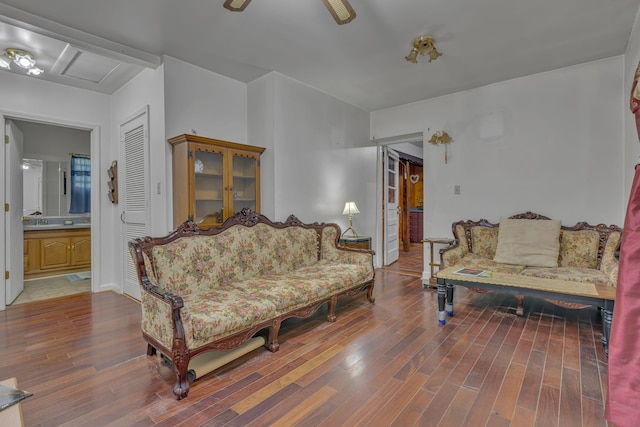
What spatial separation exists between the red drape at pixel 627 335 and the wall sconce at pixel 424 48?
2611 mm

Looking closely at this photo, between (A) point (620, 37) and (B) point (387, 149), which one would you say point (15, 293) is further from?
(A) point (620, 37)

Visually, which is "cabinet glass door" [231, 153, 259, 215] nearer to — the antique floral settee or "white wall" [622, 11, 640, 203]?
the antique floral settee

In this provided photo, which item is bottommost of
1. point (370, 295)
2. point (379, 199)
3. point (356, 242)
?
point (370, 295)

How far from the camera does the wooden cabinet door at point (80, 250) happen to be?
207 inches

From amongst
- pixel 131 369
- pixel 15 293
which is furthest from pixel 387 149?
pixel 15 293

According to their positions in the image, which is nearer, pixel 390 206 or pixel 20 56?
pixel 20 56

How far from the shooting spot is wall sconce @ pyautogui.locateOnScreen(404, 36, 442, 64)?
9.57ft

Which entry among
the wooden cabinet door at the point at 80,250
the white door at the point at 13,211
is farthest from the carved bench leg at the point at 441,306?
the wooden cabinet door at the point at 80,250

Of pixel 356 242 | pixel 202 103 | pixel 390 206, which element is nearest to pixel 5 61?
pixel 202 103

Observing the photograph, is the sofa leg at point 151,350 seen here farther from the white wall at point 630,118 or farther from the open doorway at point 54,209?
the white wall at point 630,118

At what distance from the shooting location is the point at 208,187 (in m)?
3.30

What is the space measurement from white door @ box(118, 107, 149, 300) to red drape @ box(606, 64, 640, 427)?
148 inches

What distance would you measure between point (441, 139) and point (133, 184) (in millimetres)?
4074

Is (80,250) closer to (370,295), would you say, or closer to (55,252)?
(55,252)
